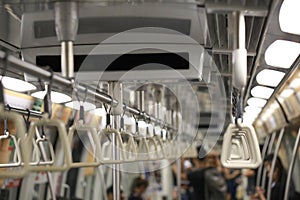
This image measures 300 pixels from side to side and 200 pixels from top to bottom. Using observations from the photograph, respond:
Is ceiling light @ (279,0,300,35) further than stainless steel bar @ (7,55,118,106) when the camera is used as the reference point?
Yes

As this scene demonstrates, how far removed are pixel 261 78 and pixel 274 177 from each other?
18.6ft

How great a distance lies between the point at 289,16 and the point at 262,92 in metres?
2.53

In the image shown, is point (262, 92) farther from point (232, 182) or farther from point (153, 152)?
point (232, 182)

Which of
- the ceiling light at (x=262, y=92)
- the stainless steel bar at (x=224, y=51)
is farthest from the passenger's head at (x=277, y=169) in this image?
the stainless steel bar at (x=224, y=51)

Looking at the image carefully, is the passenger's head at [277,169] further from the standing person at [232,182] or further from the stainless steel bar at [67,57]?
the stainless steel bar at [67,57]

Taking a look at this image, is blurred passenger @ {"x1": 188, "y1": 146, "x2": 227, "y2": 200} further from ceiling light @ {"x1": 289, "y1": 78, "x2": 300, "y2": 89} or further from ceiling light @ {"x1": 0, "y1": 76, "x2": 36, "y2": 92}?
ceiling light @ {"x1": 0, "y1": 76, "x2": 36, "y2": 92}

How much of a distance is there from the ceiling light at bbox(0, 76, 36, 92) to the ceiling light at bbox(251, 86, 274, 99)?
2072mm

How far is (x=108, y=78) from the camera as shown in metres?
2.68

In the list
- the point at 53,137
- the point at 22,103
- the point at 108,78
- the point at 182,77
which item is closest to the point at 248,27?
the point at 182,77

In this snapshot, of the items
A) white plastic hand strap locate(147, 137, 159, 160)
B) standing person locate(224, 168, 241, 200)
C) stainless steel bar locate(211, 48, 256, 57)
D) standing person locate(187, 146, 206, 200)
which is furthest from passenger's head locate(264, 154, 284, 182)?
stainless steel bar locate(211, 48, 256, 57)

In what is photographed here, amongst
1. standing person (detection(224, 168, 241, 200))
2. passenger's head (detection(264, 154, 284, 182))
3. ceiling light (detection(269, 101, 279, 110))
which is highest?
ceiling light (detection(269, 101, 279, 110))

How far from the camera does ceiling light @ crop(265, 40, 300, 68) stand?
3176 millimetres

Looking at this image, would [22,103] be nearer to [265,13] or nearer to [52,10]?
[52,10]

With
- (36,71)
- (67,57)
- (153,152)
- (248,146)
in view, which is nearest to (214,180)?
(153,152)
